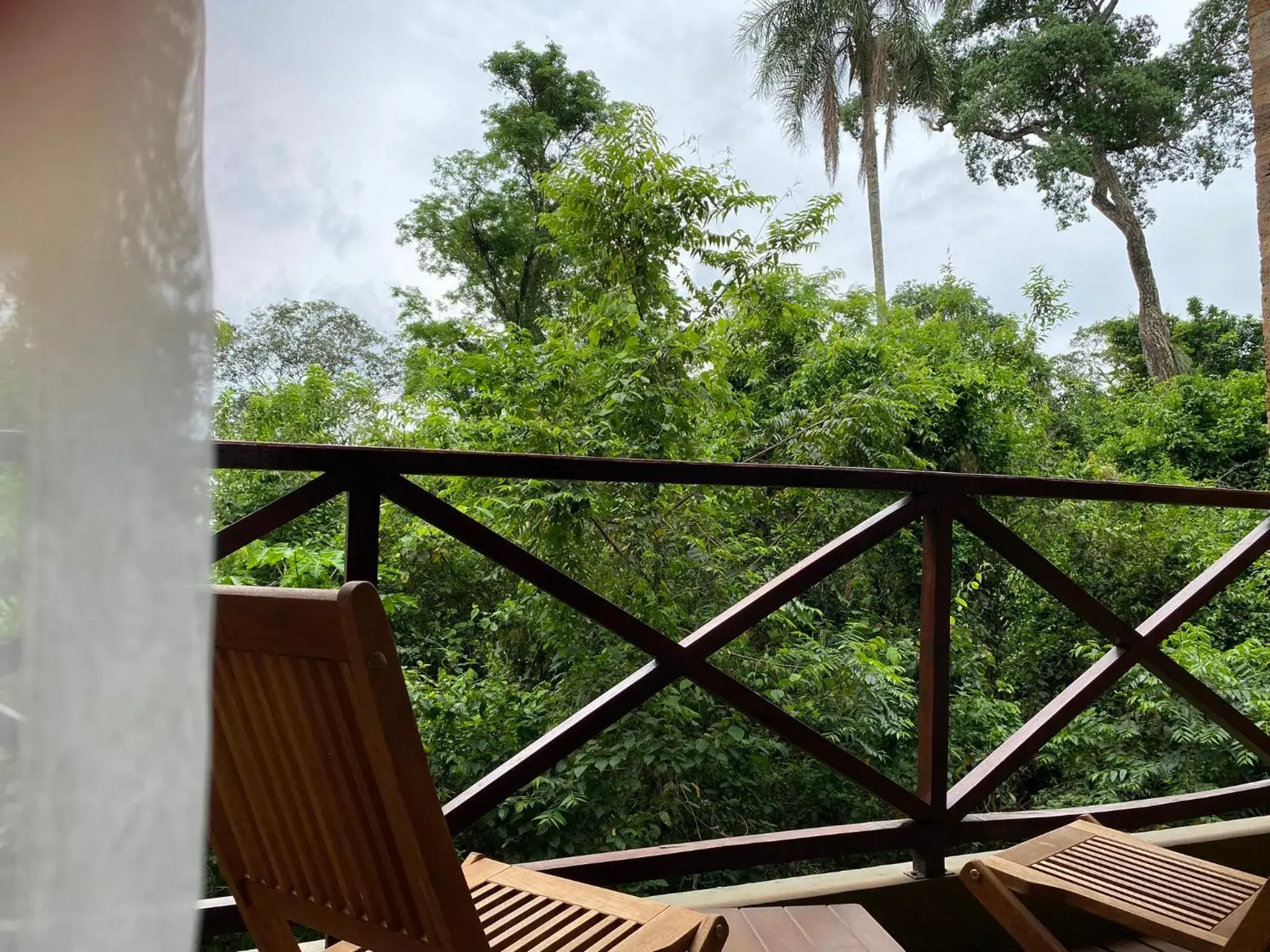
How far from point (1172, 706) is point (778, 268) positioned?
3475 millimetres

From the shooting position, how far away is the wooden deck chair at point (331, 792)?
2.64ft

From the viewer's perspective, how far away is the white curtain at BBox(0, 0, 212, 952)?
0.97 ft

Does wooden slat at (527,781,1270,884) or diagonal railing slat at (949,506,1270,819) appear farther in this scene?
diagonal railing slat at (949,506,1270,819)

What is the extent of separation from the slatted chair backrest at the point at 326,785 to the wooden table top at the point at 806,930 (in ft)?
2.33

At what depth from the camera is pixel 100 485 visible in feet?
1.01

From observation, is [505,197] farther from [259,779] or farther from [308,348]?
[259,779]

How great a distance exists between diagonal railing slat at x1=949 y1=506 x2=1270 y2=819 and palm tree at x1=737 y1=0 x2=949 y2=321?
10792 millimetres

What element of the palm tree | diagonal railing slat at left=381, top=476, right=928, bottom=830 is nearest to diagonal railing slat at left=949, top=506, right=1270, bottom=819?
diagonal railing slat at left=381, top=476, right=928, bottom=830

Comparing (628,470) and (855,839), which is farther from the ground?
(628,470)

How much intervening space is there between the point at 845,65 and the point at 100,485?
555 inches

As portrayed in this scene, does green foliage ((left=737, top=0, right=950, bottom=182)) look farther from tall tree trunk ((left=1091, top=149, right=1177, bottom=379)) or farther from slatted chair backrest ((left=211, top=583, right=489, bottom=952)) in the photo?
slatted chair backrest ((left=211, top=583, right=489, bottom=952))

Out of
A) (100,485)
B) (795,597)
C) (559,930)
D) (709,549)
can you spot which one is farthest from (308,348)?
→ (100,485)

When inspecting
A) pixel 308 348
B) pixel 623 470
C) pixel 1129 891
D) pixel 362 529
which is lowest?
pixel 1129 891

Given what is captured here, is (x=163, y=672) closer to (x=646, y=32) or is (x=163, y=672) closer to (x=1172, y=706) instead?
(x=1172, y=706)
